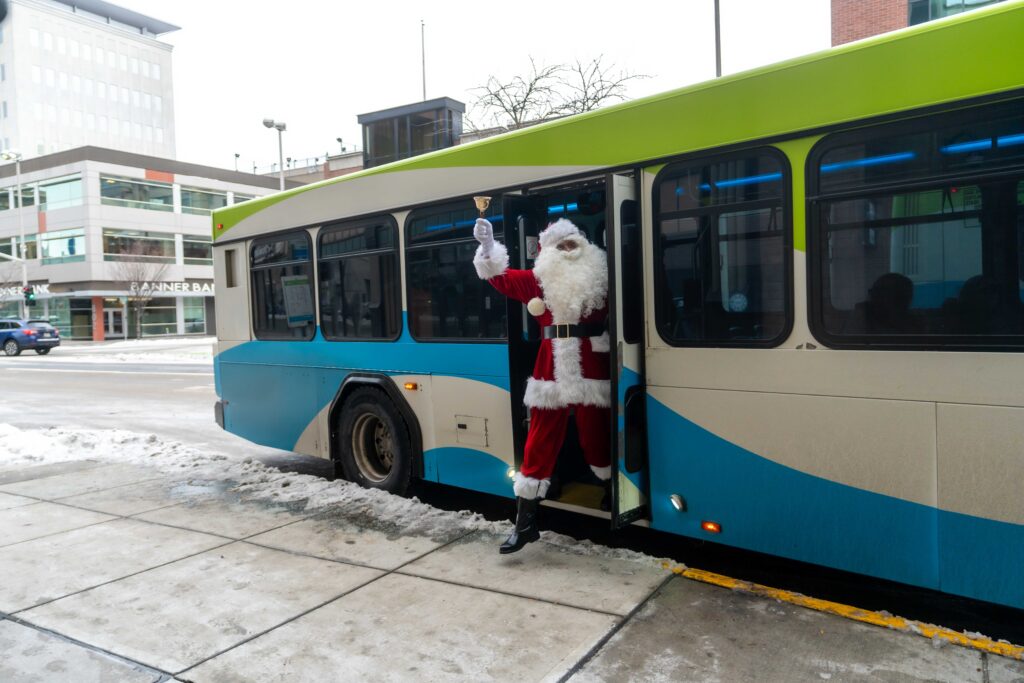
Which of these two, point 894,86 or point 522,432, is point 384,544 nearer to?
point 522,432

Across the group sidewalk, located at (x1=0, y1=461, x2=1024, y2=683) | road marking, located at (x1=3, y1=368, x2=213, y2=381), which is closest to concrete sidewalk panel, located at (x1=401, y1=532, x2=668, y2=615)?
sidewalk, located at (x1=0, y1=461, x2=1024, y2=683)

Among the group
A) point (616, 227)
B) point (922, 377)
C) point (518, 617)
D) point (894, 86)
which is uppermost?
point (894, 86)

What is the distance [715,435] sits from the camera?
14.4 ft

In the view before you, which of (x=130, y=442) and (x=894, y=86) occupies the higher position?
(x=894, y=86)

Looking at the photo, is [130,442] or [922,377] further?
[130,442]

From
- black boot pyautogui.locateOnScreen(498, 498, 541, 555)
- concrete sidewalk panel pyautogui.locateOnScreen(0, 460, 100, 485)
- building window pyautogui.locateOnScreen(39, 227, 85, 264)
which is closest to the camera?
black boot pyautogui.locateOnScreen(498, 498, 541, 555)

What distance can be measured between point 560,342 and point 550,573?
1.48 meters

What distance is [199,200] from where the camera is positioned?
5381cm

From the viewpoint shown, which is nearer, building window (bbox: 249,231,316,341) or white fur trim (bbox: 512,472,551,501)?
white fur trim (bbox: 512,472,551,501)

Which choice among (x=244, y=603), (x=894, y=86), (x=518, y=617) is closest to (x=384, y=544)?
(x=244, y=603)

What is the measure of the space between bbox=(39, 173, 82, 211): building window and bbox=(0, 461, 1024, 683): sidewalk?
49.1 metres

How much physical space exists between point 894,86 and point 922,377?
Answer: 4.51 feet

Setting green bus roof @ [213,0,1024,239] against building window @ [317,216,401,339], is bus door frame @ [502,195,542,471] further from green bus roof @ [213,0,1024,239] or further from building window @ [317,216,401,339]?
building window @ [317,216,401,339]

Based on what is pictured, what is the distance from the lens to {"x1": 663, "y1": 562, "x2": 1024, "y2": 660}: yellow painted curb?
3663 mm
